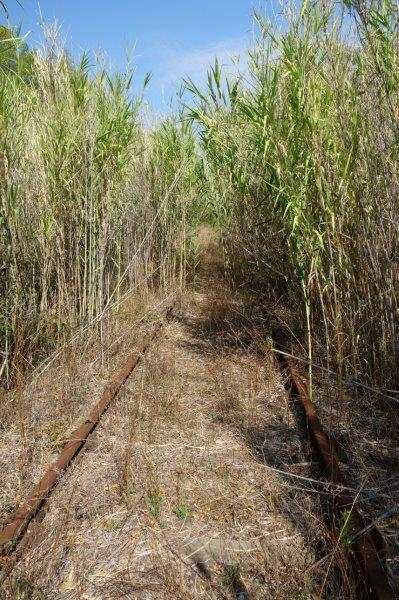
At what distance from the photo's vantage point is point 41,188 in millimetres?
4676

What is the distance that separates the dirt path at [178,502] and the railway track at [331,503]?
68 millimetres

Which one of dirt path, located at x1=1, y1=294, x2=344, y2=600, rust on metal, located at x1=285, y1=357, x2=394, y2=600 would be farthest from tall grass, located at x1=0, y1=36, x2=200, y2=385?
Answer: rust on metal, located at x1=285, y1=357, x2=394, y2=600

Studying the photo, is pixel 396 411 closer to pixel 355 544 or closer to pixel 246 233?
pixel 355 544

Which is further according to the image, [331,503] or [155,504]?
[155,504]

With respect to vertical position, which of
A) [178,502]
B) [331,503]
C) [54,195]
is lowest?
[178,502]

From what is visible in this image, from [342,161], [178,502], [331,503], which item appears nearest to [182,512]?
[178,502]

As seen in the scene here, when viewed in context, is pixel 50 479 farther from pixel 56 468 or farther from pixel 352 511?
Answer: pixel 352 511

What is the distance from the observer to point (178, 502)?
2.95m

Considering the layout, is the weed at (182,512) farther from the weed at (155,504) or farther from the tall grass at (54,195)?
the tall grass at (54,195)

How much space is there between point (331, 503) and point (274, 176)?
2.93m

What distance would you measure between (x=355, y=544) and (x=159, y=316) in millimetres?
4961

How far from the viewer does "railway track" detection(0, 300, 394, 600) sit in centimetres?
217

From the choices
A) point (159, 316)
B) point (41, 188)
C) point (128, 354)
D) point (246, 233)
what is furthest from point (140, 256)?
point (41, 188)

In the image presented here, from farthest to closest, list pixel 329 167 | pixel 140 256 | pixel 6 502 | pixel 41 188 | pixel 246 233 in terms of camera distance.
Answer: pixel 140 256, pixel 246 233, pixel 41 188, pixel 329 167, pixel 6 502
